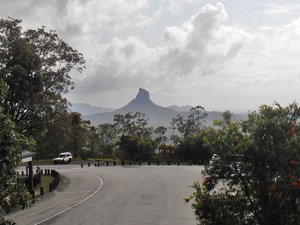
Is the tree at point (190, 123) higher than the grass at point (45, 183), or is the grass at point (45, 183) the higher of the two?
the tree at point (190, 123)

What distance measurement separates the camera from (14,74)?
1304 inches

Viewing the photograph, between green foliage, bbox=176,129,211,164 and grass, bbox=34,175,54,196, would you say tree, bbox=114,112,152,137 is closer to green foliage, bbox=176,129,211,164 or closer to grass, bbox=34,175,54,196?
green foliage, bbox=176,129,211,164

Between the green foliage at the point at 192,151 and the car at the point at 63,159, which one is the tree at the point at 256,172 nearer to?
the green foliage at the point at 192,151

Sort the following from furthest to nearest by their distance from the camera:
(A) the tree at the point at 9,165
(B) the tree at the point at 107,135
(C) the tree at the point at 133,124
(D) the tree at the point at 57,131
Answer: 1. (B) the tree at the point at 107,135
2. (C) the tree at the point at 133,124
3. (D) the tree at the point at 57,131
4. (A) the tree at the point at 9,165

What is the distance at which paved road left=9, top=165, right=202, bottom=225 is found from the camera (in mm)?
21500

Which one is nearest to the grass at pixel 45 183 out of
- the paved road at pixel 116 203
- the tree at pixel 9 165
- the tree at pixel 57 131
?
the paved road at pixel 116 203

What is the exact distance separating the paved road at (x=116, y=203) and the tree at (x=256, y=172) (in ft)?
36.1

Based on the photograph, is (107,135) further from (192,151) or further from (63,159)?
(192,151)

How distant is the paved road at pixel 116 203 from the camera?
21.5 metres

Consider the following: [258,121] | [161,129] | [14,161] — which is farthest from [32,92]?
[161,129]

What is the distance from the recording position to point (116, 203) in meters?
26.0

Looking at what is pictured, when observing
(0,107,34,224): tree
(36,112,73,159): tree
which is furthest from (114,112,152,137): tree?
(0,107,34,224): tree

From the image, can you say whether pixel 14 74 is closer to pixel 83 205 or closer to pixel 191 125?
pixel 83 205

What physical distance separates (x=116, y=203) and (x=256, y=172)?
17.8 m
